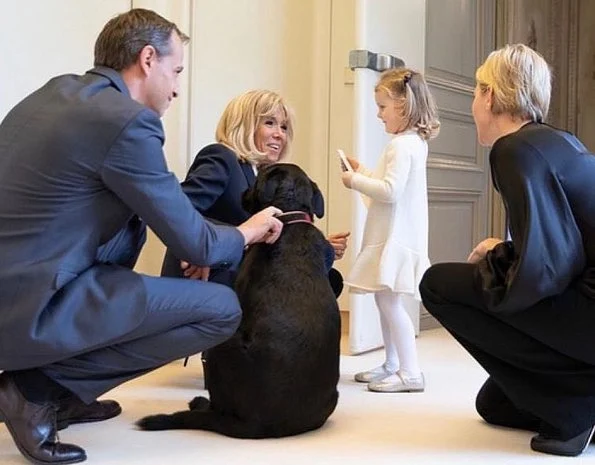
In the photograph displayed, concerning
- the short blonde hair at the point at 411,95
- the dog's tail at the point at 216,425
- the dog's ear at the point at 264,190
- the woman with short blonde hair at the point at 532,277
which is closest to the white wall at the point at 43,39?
the dog's ear at the point at 264,190

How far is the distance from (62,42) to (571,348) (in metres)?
1.73

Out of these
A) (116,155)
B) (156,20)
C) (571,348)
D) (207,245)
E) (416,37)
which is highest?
(416,37)

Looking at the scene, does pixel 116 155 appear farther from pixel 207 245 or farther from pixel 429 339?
pixel 429 339

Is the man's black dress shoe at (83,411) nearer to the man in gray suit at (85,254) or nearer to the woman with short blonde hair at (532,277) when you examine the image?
the man in gray suit at (85,254)

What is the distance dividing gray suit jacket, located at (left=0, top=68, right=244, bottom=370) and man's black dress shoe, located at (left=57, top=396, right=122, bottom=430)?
1.20ft

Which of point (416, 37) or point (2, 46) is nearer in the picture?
point (2, 46)

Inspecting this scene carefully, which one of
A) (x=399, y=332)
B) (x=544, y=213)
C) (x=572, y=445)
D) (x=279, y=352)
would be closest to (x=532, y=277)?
(x=544, y=213)

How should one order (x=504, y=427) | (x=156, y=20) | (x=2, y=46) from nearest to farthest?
(x=156, y=20), (x=504, y=427), (x=2, y=46)

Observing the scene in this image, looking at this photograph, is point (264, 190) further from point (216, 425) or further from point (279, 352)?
point (216, 425)

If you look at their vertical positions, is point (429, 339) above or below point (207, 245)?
below

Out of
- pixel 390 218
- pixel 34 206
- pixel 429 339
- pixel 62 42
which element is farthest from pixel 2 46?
pixel 429 339

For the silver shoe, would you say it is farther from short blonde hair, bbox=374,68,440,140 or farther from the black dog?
short blonde hair, bbox=374,68,440,140

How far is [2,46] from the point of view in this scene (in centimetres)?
239

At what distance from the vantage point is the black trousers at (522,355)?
1819mm
